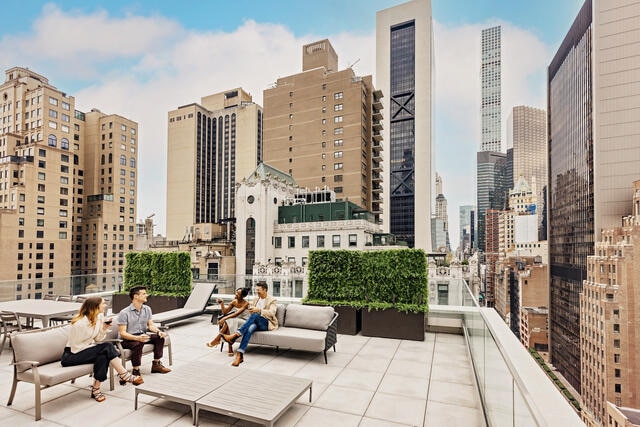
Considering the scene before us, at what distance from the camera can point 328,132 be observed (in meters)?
57.6

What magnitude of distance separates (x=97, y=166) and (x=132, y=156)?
23.1 feet

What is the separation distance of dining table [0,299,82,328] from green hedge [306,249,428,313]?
217 inches

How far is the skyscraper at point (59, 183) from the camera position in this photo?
176 feet

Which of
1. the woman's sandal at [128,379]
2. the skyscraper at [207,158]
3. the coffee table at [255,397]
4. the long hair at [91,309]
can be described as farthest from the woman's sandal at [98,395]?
the skyscraper at [207,158]

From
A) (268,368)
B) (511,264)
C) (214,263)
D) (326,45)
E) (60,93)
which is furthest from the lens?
(511,264)

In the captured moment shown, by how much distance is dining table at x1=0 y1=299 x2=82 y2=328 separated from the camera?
661cm

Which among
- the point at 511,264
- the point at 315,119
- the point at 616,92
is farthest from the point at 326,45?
the point at 511,264

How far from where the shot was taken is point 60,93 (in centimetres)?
6038

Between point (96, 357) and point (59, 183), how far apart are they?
234 ft

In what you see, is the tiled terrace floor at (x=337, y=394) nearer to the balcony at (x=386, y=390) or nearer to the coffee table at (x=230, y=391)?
the balcony at (x=386, y=390)

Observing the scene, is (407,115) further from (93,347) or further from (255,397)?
(255,397)

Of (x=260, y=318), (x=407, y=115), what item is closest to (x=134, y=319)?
(x=260, y=318)

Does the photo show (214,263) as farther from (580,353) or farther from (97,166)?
(580,353)

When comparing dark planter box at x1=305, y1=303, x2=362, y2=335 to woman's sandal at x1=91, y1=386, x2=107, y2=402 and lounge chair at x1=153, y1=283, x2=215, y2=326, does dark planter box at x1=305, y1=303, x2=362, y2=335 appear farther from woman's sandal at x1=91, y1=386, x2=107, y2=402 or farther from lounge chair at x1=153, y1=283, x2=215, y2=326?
woman's sandal at x1=91, y1=386, x2=107, y2=402
